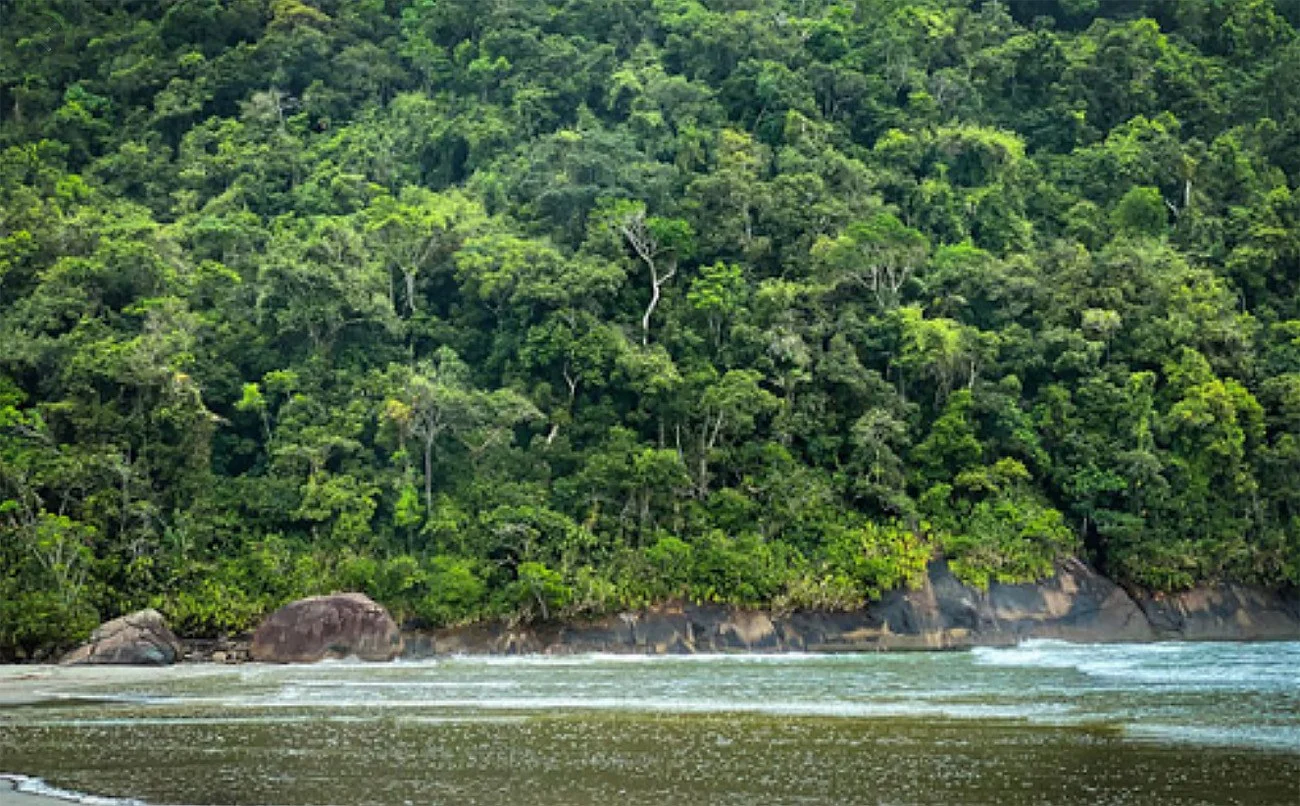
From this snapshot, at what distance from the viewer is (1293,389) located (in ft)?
168

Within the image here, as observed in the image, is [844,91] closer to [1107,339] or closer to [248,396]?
[1107,339]

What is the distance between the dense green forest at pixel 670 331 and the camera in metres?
46.9

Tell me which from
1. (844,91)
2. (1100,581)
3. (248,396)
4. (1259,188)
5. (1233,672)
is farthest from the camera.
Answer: (844,91)

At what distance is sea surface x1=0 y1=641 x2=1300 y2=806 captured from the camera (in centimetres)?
1609

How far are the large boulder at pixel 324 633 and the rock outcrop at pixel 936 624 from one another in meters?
1.93

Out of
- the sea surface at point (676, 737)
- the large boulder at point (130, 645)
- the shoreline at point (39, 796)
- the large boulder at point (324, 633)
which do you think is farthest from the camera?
the large boulder at point (324, 633)

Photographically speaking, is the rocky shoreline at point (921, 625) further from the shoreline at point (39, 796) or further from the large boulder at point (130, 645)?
the shoreline at point (39, 796)

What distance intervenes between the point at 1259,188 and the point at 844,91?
1745 centimetres

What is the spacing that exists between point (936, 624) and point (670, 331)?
47.9ft

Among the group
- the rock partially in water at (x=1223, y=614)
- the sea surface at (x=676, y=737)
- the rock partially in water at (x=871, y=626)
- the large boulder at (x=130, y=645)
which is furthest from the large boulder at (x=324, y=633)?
the rock partially in water at (x=1223, y=614)

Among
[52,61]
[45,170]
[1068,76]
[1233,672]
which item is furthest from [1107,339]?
[52,61]

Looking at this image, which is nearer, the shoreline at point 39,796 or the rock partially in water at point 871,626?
the shoreline at point 39,796

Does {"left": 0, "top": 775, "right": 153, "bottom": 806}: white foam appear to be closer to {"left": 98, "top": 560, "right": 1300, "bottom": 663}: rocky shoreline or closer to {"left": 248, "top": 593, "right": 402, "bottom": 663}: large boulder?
{"left": 248, "top": 593, "right": 402, "bottom": 663}: large boulder

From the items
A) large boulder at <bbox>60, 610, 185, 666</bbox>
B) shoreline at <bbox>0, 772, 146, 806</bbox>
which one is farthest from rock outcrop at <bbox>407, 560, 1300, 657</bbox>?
shoreline at <bbox>0, 772, 146, 806</bbox>
